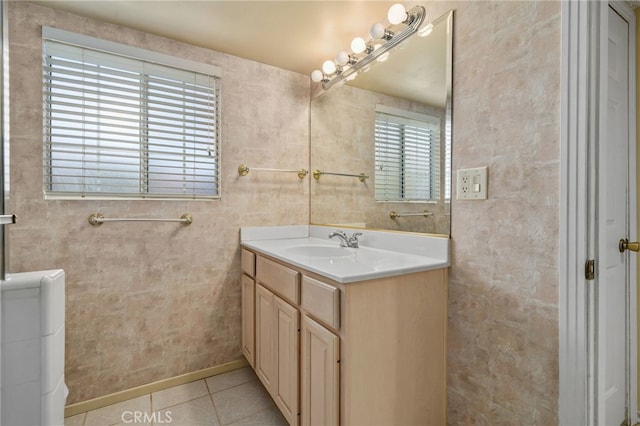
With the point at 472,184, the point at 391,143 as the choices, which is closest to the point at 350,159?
the point at 391,143

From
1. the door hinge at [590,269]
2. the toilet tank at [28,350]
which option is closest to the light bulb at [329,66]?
the door hinge at [590,269]

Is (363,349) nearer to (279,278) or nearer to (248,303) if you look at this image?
(279,278)

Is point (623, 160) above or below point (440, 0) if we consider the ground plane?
below

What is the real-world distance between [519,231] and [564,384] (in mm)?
491

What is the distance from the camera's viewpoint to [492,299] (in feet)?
3.73

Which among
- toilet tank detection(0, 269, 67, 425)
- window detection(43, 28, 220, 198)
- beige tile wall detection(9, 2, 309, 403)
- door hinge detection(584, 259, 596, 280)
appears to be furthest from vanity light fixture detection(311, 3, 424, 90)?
toilet tank detection(0, 269, 67, 425)

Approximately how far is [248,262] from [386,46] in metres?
1.47

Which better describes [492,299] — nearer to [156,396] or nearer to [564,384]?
[564,384]

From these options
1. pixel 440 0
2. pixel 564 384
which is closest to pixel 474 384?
pixel 564 384

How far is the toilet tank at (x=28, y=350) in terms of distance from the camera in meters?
0.93

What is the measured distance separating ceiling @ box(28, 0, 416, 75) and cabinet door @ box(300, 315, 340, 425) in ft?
5.01

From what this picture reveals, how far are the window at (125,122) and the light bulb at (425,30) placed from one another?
125 centimetres

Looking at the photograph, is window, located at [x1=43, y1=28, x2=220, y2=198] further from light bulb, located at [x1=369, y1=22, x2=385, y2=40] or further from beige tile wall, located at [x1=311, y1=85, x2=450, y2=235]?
light bulb, located at [x1=369, y1=22, x2=385, y2=40]

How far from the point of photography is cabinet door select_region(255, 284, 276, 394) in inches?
60.3
